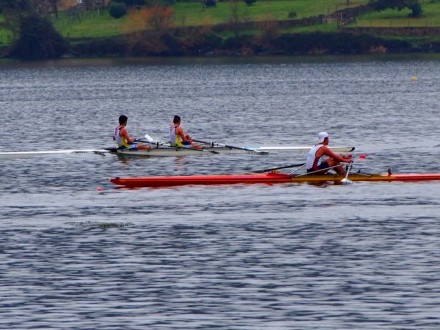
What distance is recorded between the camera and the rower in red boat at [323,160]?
45.6 meters

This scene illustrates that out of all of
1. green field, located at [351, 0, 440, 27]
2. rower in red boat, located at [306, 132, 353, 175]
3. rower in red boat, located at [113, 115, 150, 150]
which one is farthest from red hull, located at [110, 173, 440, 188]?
green field, located at [351, 0, 440, 27]

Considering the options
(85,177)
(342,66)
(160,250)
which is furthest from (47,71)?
(160,250)

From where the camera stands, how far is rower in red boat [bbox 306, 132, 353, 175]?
45597 mm

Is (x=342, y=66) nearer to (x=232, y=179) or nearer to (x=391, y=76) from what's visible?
(x=391, y=76)

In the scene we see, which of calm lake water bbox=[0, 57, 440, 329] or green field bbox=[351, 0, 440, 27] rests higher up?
calm lake water bbox=[0, 57, 440, 329]

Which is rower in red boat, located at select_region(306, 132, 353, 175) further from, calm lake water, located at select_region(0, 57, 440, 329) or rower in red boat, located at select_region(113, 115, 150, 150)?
rower in red boat, located at select_region(113, 115, 150, 150)

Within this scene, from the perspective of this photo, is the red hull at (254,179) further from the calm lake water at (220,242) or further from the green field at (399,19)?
the green field at (399,19)

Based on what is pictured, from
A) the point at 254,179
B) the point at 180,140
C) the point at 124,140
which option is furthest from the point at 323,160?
the point at 124,140

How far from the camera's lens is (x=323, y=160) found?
4609cm

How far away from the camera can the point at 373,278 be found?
32.7m

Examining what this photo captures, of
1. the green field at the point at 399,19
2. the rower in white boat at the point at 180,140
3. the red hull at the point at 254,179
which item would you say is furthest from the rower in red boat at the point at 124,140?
the green field at the point at 399,19

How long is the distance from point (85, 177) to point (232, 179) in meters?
8.12

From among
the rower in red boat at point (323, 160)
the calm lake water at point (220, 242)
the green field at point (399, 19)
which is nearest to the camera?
the calm lake water at point (220, 242)

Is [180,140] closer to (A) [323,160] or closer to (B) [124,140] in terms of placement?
(B) [124,140]
